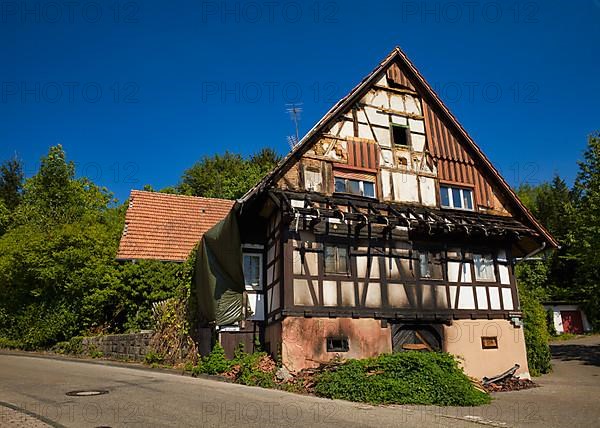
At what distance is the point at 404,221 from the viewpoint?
1625cm

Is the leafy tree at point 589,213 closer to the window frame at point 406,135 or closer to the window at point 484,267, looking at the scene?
the window at point 484,267

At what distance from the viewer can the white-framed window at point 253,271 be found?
17.6 m

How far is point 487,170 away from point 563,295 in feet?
109

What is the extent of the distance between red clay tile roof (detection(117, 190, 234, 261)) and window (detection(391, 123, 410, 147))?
32.5ft

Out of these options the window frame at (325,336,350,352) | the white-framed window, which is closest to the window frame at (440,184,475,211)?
the window frame at (325,336,350,352)

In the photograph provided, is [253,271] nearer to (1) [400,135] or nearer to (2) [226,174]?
(1) [400,135]

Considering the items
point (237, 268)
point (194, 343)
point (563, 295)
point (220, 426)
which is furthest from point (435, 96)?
point (563, 295)

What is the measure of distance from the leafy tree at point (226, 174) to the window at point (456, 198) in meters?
23.2

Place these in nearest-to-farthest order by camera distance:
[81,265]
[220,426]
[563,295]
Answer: [220,426] < [81,265] < [563,295]

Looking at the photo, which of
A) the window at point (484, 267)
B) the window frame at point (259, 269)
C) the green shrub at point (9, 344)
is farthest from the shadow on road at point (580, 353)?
the green shrub at point (9, 344)

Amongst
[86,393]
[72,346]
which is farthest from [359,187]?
[72,346]

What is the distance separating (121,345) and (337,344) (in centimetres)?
838

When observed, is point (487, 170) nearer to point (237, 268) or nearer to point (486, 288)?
point (486, 288)

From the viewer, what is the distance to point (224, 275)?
16.6 meters
